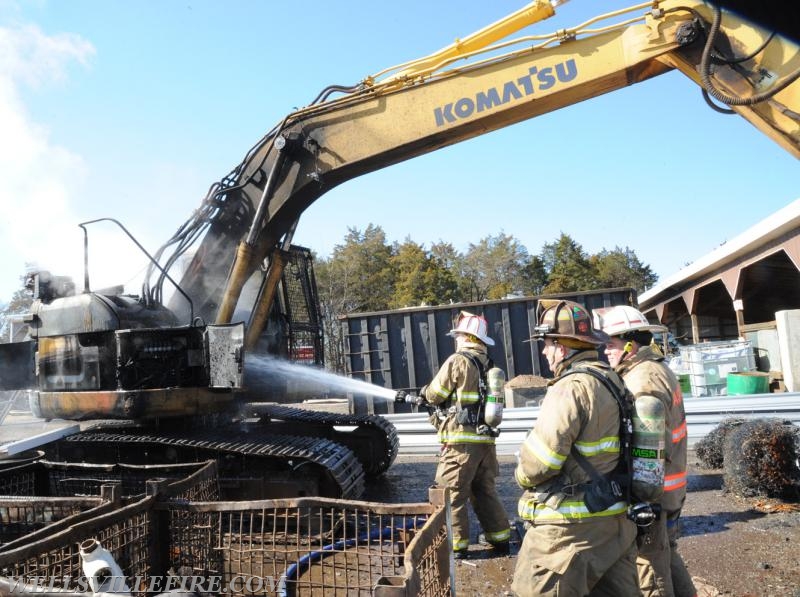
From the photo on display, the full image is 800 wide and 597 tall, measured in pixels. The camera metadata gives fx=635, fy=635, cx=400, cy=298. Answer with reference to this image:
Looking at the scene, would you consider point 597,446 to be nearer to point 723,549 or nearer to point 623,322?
point 623,322

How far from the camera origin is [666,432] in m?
3.84

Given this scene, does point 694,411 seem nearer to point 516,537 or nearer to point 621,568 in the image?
point 516,537

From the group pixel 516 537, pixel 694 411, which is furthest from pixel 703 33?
pixel 694 411

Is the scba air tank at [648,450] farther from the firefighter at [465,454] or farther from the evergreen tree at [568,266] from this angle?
the evergreen tree at [568,266]

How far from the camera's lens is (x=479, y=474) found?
539 cm

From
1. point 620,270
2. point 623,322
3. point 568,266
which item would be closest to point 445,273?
point 568,266

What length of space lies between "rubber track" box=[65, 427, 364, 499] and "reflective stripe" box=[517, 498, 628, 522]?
3145 millimetres

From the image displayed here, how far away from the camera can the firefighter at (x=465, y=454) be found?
5246 millimetres

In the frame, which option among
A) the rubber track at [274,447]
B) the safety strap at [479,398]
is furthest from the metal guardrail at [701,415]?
the safety strap at [479,398]

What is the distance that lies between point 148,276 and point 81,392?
1.31 metres

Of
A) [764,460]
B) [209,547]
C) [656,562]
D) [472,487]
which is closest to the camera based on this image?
[209,547]

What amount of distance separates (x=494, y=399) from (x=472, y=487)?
822 millimetres

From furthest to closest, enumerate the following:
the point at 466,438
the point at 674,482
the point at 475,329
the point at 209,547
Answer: the point at 475,329 → the point at 466,438 → the point at 674,482 → the point at 209,547

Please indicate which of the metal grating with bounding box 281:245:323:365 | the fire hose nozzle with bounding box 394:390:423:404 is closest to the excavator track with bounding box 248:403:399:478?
the metal grating with bounding box 281:245:323:365
